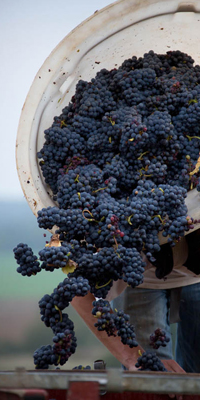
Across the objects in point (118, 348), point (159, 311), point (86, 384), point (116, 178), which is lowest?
point (86, 384)

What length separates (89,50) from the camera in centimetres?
160

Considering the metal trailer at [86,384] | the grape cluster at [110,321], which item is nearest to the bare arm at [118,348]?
the grape cluster at [110,321]

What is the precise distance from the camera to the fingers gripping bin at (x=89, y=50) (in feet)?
5.08

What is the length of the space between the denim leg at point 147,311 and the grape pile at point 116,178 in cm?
52

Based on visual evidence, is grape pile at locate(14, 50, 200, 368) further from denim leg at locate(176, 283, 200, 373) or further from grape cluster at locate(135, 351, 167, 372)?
denim leg at locate(176, 283, 200, 373)

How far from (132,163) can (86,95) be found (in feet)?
0.84

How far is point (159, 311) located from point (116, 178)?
2.89 feet

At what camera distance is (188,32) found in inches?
63.9

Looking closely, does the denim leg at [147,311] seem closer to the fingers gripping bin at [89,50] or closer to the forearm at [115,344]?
the forearm at [115,344]

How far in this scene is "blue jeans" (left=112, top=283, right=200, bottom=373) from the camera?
205 cm

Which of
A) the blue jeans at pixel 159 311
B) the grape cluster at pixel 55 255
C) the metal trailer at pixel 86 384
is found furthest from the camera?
the blue jeans at pixel 159 311

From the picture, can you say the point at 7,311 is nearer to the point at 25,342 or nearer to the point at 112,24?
the point at 25,342

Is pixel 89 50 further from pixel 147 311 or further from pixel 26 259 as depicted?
pixel 147 311

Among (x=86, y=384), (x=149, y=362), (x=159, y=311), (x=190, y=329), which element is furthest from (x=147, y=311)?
(x=86, y=384)
